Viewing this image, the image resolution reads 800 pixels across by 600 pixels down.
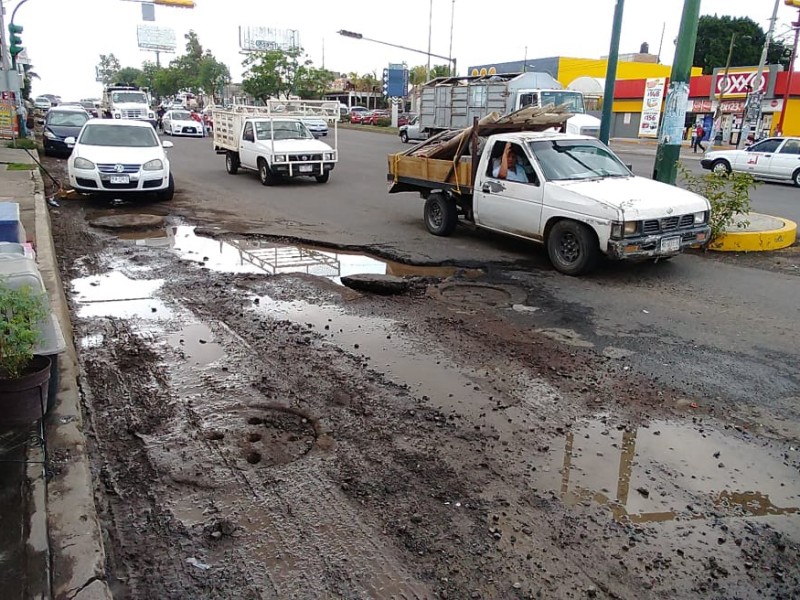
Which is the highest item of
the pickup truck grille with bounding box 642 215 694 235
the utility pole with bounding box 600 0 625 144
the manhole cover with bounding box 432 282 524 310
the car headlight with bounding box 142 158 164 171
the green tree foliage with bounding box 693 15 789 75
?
the green tree foliage with bounding box 693 15 789 75

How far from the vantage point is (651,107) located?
43.0 meters

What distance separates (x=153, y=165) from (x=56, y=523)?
37.3 feet

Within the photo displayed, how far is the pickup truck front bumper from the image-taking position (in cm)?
785

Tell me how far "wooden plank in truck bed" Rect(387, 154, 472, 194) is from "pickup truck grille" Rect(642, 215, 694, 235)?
2.97 meters

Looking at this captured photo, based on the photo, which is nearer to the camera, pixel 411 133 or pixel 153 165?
pixel 153 165

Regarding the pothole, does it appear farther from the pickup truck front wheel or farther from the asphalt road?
the pickup truck front wheel

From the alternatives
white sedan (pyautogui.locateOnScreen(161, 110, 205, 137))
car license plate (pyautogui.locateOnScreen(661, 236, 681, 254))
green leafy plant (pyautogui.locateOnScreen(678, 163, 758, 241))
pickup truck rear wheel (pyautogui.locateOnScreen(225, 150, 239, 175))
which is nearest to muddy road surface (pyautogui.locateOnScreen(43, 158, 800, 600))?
car license plate (pyautogui.locateOnScreen(661, 236, 681, 254))

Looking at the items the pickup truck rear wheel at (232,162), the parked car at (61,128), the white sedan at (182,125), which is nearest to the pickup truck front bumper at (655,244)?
the pickup truck rear wheel at (232,162)

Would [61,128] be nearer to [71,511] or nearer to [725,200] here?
[725,200]

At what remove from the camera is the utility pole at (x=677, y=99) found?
10477mm

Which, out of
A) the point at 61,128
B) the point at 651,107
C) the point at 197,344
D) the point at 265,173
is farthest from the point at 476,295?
the point at 651,107

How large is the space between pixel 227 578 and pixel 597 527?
6.08 feet

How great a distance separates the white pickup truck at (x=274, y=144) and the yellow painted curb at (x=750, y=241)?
33.0 ft

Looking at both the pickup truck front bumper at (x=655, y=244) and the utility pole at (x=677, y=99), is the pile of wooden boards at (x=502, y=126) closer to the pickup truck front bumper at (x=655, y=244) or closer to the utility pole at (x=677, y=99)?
the utility pole at (x=677, y=99)
